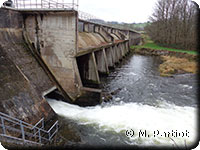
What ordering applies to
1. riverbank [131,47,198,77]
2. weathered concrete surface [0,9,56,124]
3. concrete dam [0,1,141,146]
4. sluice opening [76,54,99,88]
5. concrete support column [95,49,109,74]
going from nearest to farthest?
weathered concrete surface [0,9,56,124] < concrete dam [0,1,141,146] < sluice opening [76,54,99,88] < concrete support column [95,49,109,74] < riverbank [131,47,198,77]

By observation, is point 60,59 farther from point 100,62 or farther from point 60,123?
point 100,62

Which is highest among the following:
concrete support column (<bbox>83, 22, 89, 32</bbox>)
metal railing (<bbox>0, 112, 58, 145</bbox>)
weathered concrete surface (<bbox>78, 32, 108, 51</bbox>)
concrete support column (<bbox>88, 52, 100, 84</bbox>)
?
concrete support column (<bbox>83, 22, 89, 32</bbox>)

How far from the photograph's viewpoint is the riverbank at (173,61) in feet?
78.8

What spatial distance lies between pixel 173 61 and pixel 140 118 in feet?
80.6

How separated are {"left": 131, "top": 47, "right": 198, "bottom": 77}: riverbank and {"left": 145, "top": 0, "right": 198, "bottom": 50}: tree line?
254 inches

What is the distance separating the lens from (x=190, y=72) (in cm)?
2370

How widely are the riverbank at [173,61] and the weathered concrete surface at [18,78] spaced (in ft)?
59.6

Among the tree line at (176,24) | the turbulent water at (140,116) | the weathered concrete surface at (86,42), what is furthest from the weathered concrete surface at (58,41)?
the tree line at (176,24)

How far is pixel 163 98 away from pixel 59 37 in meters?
11.1

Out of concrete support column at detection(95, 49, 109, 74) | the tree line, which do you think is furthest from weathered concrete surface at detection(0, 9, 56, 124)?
the tree line

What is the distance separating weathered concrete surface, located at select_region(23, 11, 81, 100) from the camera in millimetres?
11461

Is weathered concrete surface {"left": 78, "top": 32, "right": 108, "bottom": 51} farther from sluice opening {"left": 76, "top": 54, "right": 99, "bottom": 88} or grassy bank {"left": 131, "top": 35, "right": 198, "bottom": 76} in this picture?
grassy bank {"left": 131, "top": 35, "right": 198, "bottom": 76}

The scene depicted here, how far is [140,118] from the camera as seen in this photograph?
1066 centimetres

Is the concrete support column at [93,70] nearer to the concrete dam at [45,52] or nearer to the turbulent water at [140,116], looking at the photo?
the turbulent water at [140,116]
